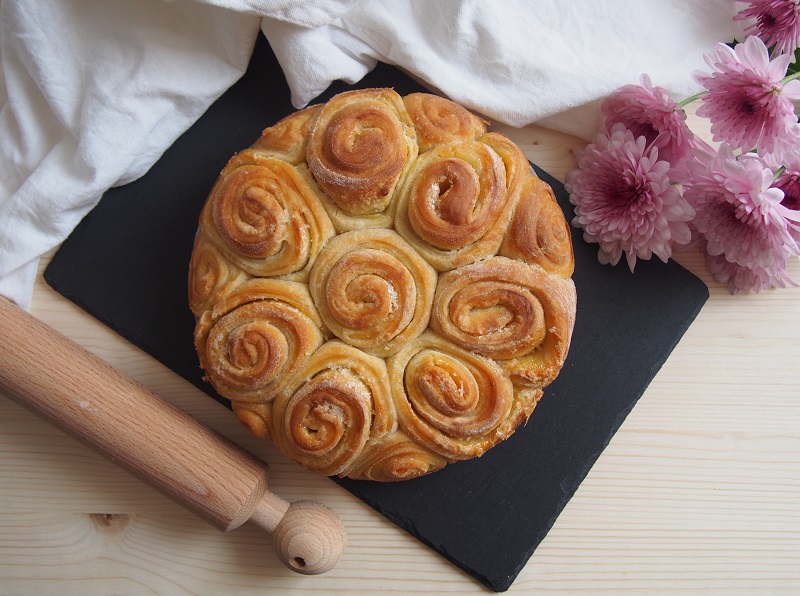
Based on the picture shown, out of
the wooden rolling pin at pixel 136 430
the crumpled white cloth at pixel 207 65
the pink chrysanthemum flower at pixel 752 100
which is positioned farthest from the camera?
the crumpled white cloth at pixel 207 65

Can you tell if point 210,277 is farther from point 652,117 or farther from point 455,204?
point 652,117

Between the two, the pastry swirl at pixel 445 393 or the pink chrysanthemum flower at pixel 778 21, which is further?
the pink chrysanthemum flower at pixel 778 21

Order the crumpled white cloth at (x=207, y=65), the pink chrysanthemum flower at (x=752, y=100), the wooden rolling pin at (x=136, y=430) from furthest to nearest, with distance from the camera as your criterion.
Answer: the crumpled white cloth at (x=207, y=65), the wooden rolling pin at (x=136, y=430), the pink chrysanthemum flower at (x=752, y=100)

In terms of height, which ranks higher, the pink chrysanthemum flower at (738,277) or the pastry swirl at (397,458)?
the pink chrysanthemum flower at (738,277)

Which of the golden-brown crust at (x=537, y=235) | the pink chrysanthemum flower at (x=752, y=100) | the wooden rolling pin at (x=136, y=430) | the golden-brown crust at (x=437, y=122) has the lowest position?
the wooden rolling pin at (x=136, y=430)

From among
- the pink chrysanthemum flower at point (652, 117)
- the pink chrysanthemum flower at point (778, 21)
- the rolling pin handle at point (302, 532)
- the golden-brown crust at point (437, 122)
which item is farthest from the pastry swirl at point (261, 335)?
the pink chrysanthemum flower at point (778, 21)

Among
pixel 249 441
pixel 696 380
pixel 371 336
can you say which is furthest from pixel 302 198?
pixel 696 380

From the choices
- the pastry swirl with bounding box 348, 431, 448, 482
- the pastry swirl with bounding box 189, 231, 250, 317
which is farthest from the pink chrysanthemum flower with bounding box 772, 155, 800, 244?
the pastry swirl with bounding box 189, 231, 250, 317

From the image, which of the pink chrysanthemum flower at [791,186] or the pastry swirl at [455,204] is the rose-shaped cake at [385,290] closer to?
the pastry swirl at [455,204]
